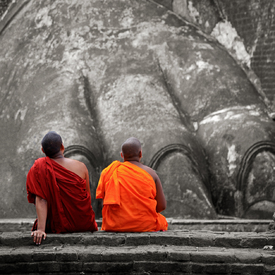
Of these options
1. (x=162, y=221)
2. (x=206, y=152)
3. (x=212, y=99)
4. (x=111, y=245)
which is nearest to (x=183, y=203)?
(x=206, y=152)

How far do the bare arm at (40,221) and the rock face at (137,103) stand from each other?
9.00 ft

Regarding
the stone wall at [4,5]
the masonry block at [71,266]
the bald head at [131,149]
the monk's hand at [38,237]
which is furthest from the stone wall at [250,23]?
the masonry block at [71,266]

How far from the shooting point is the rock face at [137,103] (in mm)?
6266

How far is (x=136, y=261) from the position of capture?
9.96 feet

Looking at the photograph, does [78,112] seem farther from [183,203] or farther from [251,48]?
[251,48]

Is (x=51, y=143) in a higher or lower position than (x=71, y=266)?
higher

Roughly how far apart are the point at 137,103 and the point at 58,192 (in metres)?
3.63

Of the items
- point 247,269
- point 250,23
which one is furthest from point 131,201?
point 250,23

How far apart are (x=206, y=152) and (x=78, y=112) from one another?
1880 millimetres

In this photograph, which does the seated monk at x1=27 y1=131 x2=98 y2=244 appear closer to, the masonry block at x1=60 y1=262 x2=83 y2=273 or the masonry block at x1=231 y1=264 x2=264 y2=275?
the masonry block at x1=60 y1=262 x2=83 y2=273

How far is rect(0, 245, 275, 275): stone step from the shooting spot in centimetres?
298

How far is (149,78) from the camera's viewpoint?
7.30 meters

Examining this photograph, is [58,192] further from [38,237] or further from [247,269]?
[247,269]

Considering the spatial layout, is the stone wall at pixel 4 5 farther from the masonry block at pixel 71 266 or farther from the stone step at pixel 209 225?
the masonry block at pixel 71 266
